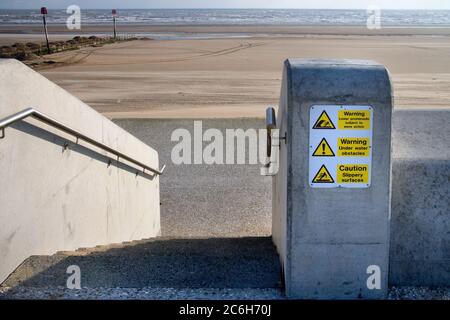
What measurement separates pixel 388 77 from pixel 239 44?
122 ft

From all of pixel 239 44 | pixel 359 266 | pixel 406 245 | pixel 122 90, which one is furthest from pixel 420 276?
pixel 239 44

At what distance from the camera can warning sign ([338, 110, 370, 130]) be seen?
11.5 ft

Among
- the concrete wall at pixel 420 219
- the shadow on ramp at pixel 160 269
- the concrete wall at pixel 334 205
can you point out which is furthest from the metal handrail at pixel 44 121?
the concrete wall at pixel 420 219

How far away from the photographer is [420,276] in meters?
3.90

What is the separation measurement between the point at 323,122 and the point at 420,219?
1.02 m

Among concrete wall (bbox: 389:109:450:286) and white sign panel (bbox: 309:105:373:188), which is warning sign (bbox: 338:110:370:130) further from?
concrete wall (bbox: 389:109:450:286)

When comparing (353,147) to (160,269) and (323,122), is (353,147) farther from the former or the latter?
(160,269)

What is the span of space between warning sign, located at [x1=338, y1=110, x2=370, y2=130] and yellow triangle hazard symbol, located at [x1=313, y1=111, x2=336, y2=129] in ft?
0.21

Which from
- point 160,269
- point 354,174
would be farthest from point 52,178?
point 354,174

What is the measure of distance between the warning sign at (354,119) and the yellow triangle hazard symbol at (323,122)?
65 mm

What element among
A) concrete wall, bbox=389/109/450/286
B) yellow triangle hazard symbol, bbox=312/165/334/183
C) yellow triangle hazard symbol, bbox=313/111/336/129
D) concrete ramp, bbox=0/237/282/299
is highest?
yellow triangle hazard symbol, bbox=313/111/336/129

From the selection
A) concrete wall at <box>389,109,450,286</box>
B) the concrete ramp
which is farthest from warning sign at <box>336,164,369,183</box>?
the concrete ramp

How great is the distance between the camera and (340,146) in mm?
3570
